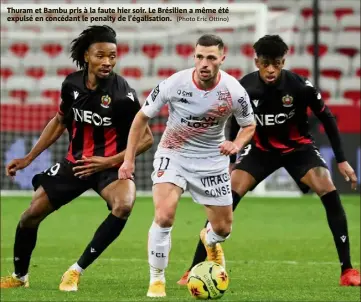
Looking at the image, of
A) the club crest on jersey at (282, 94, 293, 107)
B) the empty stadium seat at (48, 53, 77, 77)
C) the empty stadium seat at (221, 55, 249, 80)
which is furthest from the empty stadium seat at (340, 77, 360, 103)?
the club crest on jersey at (282, 94, 293, 107)

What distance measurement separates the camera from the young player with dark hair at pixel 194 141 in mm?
7777

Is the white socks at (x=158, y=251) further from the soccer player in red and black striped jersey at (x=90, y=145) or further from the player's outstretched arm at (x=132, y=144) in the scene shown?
the soccer player in red and black striped jersey at (x=90, y=145)

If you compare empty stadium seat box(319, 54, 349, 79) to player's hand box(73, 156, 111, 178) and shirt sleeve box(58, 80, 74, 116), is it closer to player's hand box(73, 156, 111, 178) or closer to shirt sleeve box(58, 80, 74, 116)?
shirt sleeve box(58, 80, 74, 116)

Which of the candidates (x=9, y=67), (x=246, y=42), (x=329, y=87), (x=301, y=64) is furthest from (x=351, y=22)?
(x=9, y=67)

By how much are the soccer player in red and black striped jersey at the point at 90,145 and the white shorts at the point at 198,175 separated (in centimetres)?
39

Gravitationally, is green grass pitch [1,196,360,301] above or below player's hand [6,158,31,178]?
below

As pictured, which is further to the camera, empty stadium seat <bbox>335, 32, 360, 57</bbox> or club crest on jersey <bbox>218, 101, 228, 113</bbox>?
empty stadium seat <bbox>335, 32, 360, 57</bbox>

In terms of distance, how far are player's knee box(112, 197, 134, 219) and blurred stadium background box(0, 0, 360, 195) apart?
9316mm

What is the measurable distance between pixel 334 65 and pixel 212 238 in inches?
544

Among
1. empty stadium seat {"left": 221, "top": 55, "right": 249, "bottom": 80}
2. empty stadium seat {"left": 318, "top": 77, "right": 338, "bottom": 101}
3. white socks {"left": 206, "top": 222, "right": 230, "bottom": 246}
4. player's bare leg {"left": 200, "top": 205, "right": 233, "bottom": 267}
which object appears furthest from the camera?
empty stadium seat {"left": 318, "top": 77, "right": 338, "bottom": 101}

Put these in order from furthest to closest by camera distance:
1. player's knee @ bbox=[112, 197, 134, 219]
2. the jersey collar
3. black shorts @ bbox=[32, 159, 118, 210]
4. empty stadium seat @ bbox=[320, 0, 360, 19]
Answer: empty stadium seat @ bbox=[320, 0, 360, 19], the jersey collar, black shorts @ bbox=[32, 159, 118, 210], player's knee @ bbox=[112, 197, 134, 219]

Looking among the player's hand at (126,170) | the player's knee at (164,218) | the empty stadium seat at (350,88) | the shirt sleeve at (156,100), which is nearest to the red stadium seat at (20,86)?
the empty stadium seat at (350,88)

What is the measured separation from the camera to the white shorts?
804cm

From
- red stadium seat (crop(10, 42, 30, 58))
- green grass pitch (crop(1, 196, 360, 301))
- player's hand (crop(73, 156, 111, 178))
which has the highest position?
player's hand (crop(73, 156, 111, 178))
